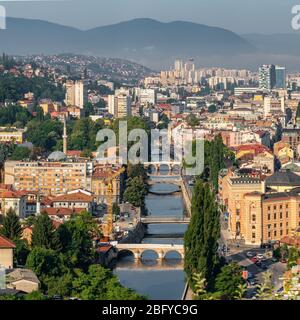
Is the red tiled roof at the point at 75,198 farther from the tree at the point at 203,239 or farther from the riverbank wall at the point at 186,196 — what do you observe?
the tree at the point at 203,239

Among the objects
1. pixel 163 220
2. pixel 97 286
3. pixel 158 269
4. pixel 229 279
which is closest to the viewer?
pixel 97 286

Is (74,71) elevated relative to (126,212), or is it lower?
elevated

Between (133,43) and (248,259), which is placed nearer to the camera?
(248,259)

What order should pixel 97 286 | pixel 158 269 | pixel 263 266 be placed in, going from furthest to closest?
pixel 158 269 < pixel 263 266 < pixel 97 286

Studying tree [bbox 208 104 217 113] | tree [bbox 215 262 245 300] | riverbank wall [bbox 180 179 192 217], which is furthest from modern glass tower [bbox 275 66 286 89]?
tree [bbox 215 262 245 300]

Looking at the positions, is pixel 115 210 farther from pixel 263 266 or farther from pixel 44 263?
pixel 44 263

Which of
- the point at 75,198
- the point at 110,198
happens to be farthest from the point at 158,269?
the point at 110,198
